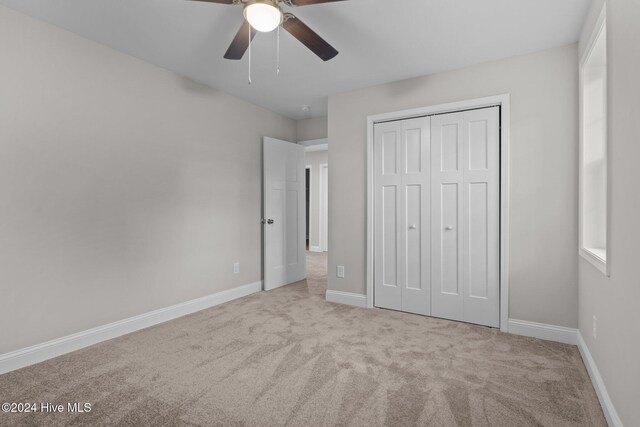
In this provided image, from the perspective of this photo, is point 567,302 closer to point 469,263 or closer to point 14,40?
point 469,263

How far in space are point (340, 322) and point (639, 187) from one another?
238cm

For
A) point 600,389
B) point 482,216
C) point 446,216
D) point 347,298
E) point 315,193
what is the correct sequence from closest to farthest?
point 600,389 < point 482,216 < point 446,216 < point 347,298 < point 315,193

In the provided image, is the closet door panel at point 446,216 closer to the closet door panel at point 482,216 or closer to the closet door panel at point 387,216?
the closet door panel at point 482,216

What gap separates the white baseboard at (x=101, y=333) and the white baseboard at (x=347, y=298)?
112 centimetres

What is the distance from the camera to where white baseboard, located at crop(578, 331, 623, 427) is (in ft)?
5.16

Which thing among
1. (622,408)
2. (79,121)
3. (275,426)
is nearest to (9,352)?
(79,121)

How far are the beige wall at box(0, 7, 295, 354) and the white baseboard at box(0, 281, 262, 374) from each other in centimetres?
6

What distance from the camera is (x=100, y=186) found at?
8.79 ft

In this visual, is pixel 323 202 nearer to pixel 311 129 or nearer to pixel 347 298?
pixel 311 129

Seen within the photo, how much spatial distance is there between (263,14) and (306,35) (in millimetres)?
355

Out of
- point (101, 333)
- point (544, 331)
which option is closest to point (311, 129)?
point (101, 333)

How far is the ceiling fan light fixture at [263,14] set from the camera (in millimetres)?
1690

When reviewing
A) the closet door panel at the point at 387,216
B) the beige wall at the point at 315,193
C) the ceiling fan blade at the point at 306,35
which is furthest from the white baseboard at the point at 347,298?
the beige wall at the point at 315,193

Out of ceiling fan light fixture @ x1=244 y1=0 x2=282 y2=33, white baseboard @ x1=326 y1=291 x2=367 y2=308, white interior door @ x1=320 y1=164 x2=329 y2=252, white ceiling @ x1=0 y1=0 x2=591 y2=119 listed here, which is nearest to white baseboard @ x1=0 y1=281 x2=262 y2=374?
white baseboard @ x1=326 y1=291 x2=367 y2=308
